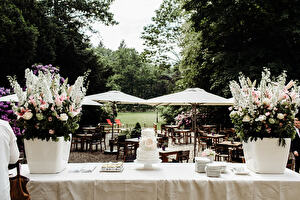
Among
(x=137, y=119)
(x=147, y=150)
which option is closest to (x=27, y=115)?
(x=147, y=150)

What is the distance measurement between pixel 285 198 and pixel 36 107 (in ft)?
10.2

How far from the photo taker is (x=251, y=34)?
46.4 ft

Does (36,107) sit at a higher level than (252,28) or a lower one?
lower

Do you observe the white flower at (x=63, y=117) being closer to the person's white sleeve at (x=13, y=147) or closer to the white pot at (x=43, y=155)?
the white pot at (x=43, y=155)

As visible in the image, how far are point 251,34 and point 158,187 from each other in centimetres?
1297

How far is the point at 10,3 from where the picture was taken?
47.4 ft

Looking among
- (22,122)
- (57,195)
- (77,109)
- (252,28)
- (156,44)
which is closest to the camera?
(57,195)

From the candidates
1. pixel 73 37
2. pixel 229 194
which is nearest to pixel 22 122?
pixel 229 194

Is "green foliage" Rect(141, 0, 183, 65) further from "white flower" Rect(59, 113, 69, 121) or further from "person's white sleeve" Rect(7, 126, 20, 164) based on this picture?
"person's white sleeve" Rect(7, 126, 20, 164)

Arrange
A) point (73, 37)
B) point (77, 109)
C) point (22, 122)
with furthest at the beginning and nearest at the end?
point (73, 37)
point (77, 109)
point (22, 122)

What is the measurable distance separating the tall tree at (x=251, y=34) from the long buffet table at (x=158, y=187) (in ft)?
31.4

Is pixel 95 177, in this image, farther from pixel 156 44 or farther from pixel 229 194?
pixel 156 44

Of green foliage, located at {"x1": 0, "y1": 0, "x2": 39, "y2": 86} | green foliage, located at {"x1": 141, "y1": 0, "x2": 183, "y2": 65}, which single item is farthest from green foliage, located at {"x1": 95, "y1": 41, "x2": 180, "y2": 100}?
green foliage, located at {"x1": 0, "y1": 0, "x2": 39, "y2": 86}

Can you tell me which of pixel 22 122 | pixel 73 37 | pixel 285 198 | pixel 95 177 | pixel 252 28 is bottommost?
pixel 285 198
